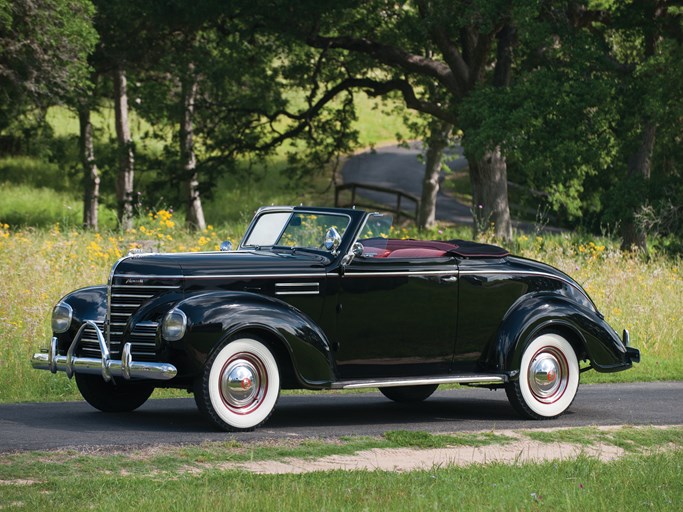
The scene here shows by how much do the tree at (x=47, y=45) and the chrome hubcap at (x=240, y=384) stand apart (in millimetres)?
16728

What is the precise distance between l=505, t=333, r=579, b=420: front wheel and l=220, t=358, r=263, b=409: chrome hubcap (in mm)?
2484

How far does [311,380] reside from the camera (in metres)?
9.36

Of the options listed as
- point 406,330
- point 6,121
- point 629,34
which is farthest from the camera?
point 6,121

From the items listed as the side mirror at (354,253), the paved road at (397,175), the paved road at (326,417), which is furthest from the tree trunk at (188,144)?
the side mirror at (354,253)

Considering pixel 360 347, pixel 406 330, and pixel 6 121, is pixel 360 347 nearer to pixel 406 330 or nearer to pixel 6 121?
pixel 406 330

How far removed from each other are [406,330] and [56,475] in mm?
3691

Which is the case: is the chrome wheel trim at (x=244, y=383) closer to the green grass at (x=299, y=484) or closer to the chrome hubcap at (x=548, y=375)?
the green grass at (x=299, y=484)

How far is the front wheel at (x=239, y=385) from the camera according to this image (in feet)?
29.0

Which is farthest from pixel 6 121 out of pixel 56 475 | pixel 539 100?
pixel 56 475

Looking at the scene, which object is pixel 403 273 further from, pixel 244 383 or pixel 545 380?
pixel 244 383

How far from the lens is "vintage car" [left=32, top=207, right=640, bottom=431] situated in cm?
894

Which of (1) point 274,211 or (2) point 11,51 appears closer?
(1) point 274,211

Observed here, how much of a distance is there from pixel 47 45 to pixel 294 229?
51.7 feet

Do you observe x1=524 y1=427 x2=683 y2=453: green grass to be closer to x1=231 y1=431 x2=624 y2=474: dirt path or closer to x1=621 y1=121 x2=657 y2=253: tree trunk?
x1=231 y1=431 x2=624 y2=474: dirt path
